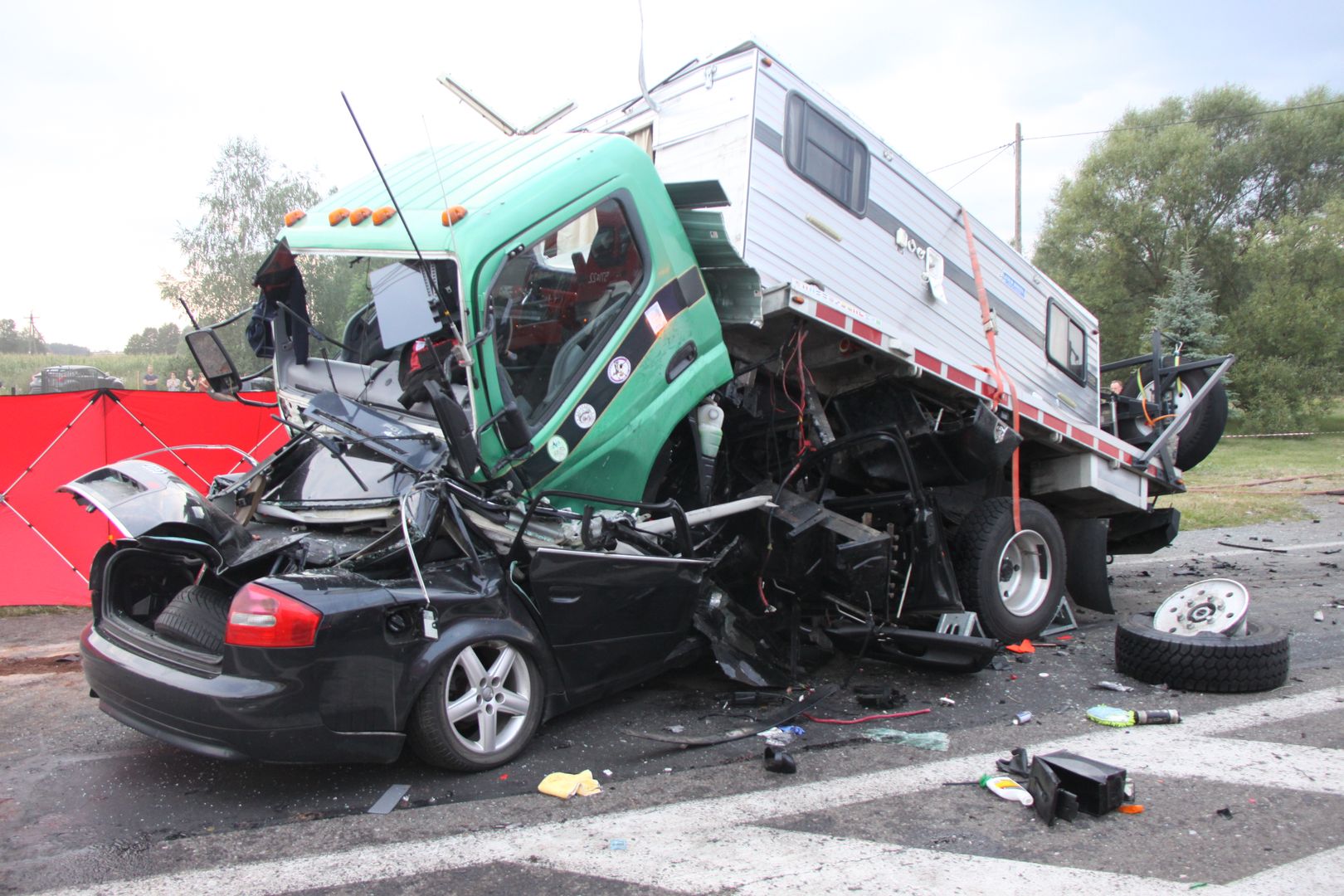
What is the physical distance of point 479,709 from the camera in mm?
3635

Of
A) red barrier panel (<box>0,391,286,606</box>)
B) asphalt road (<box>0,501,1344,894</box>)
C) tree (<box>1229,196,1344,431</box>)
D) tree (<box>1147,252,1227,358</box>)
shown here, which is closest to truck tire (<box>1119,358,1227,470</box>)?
asphalt road (<box>0,501,1344,894</box>)

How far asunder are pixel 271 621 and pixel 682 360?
2262mm

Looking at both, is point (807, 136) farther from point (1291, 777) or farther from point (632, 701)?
point (1291, 777)

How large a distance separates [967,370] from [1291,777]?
266 cm

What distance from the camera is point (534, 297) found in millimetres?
3979

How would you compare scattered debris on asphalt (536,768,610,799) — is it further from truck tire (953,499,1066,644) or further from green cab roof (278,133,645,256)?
truck tire (953,499,1066,644)

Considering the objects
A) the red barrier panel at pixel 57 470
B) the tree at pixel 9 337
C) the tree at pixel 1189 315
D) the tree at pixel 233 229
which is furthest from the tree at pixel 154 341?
the tree at pixel 1189 315

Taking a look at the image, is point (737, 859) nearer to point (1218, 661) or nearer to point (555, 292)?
point (555, 292)

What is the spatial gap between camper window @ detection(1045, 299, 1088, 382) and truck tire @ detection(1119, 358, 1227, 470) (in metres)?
1.20

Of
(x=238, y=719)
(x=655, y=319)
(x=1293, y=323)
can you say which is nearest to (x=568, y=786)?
(x=238, y=719)

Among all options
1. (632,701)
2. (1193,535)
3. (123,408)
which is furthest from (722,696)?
(1193,535)

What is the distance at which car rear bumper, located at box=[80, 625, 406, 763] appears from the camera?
3158 mm

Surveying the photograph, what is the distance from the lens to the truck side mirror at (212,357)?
4.20m

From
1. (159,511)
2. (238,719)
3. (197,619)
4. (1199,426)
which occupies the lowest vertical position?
(238,719)
